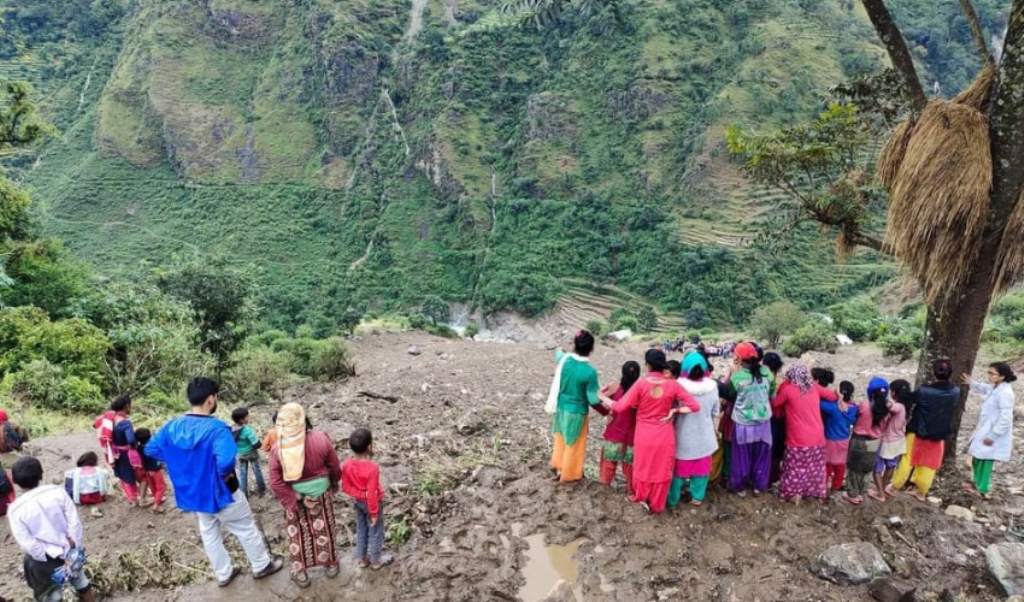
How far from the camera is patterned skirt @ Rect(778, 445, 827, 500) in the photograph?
4.05 metres

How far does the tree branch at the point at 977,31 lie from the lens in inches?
152

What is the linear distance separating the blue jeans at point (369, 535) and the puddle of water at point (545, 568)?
1.01 meters

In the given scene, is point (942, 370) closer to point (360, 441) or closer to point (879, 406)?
point (879, 406)

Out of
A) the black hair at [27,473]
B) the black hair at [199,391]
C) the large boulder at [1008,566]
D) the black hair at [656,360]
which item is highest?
the black hair at [656,360]

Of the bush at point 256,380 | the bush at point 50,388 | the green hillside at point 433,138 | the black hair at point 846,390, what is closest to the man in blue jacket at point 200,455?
the black hair at point 846,390

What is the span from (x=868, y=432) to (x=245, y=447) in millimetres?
5059

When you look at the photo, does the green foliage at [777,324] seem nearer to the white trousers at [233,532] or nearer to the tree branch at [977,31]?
the tree branch at [977,31]

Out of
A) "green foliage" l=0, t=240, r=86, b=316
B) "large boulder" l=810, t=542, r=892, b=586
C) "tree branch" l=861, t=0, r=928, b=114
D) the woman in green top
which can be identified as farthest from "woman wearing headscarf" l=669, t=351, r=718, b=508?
"green foliage" l=0, t=240, r=86, b=316

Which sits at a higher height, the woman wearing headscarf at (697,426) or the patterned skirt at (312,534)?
the woman wearing headscarf at (697,426)

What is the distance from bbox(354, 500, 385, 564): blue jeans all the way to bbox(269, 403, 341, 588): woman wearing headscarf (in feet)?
0.57

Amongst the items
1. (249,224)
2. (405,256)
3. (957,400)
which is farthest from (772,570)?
(249,224)

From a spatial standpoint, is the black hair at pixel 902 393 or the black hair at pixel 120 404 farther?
the black hair at pixel 120 404

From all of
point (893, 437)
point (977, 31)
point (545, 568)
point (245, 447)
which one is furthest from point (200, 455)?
point (977, 31)

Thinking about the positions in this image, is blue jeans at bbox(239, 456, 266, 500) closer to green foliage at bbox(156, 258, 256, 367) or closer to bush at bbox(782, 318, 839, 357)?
green foliage at bbox(156, 258, 256, 367)
